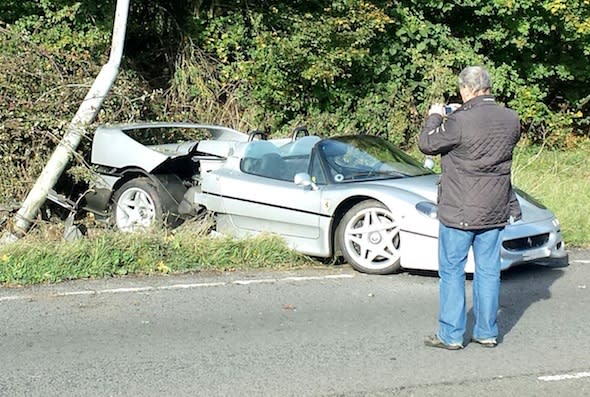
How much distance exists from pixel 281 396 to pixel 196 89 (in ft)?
33.8

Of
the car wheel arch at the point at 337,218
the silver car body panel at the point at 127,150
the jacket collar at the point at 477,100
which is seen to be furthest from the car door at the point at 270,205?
the jacket collar at the point at 477,100

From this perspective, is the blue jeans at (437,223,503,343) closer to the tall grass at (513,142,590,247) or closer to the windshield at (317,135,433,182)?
the windshield at (317,135,433,182)

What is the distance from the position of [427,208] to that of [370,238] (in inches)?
24.5

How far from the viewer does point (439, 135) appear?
19.3 ft

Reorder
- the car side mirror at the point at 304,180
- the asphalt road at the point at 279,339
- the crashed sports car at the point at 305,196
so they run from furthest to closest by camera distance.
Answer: the car side mirror at the point at 304,180 → the crashed sports car at the point at 305,196 → the asphalt road at the point at 279,339

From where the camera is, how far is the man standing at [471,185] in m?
5.83

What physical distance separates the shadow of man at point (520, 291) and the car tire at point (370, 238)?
1035 millimetres

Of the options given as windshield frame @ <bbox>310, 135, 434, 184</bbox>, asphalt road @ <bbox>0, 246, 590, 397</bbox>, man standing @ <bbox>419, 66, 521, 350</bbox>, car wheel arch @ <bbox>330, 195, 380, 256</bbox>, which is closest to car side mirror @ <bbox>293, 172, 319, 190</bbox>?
windshield frame @ <bbox>310, 135, 434, 184</bbox>

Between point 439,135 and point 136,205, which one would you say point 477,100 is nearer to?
point 439,135

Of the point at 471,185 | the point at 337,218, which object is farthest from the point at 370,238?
the point at 471,185

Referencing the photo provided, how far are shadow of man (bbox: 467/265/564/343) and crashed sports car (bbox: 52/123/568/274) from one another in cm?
19

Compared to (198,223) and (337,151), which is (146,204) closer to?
(198,223)

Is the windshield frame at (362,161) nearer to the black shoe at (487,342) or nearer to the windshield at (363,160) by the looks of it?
the windshield at (363,160)

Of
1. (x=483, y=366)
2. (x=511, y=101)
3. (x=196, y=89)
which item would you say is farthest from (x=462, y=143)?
(x=511, y=101)
